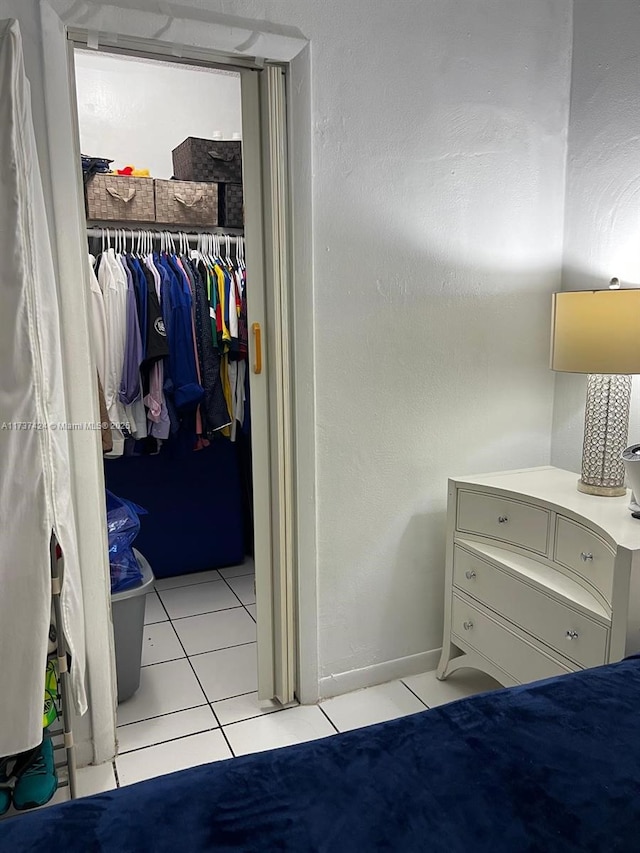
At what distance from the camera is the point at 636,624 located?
1.67 m

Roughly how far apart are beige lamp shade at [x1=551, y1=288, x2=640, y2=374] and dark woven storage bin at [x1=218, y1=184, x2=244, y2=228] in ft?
5.70

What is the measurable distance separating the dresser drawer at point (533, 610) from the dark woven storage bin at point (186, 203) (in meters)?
1.93

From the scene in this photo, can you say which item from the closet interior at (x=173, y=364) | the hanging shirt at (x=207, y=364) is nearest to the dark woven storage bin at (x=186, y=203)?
the closet interior at (x=173, y=364)

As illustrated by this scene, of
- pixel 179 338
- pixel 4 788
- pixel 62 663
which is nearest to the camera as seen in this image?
pixel 62 663

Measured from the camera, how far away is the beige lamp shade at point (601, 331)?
1975mm

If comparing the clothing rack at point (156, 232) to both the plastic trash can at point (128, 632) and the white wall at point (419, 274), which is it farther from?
the plastic trash can at point (128, 632)

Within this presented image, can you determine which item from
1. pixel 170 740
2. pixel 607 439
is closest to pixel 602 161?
pixel 607 439

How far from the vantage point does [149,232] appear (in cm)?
313

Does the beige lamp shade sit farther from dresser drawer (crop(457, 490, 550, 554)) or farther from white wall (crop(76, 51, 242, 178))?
white wall (crop(76, 51, 242, 178))

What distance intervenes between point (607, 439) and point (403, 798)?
144cm

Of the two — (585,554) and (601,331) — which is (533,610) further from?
(601,331)

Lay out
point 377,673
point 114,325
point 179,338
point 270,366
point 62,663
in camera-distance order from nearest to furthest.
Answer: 1. point 62,663
2. point 270,366
3. point 377,673
4. point 114,325
5. point 179,338

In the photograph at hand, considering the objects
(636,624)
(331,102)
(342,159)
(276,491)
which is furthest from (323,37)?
(636,624)

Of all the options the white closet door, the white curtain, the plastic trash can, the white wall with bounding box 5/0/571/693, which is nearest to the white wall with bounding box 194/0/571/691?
the white wall with bounding box 5/0/571/693
